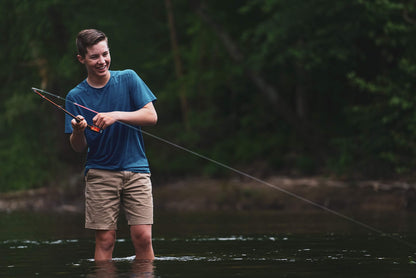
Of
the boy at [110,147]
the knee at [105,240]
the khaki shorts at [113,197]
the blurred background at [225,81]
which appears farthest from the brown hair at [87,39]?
the blurred background at [225,81]

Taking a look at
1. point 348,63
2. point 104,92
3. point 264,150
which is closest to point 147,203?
point 104,92

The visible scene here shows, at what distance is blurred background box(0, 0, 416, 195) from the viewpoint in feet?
51.0

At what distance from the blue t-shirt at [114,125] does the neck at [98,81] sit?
3 cm

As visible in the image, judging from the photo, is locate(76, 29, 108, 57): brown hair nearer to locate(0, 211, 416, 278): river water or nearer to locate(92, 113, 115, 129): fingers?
locate(92, 113, 115, 129): fingers

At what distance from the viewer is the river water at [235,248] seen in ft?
18.6

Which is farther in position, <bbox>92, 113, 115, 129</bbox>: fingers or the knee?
the knee

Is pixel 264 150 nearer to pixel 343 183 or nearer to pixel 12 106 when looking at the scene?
pixel 343 183

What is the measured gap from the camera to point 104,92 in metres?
6.07

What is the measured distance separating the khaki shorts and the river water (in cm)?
31

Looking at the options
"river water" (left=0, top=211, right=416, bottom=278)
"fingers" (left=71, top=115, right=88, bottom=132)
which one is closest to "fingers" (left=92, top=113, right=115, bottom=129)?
"fingers" (left=71, top=115, right=88, bottom=132)

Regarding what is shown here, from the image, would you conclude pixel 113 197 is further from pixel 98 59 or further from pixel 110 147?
pixel 98 59

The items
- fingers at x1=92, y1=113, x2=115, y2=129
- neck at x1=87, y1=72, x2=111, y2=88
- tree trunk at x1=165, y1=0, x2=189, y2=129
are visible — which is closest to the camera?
fingers at x1=92, y1=113, x2=115, y2=129

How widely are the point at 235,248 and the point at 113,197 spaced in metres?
1.80

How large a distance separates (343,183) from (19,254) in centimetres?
870
